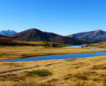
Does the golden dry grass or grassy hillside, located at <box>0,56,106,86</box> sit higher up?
the golden dry grass

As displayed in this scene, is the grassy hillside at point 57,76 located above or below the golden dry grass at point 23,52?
below

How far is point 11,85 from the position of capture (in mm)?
23641

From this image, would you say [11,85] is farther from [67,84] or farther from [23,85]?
[67,84]

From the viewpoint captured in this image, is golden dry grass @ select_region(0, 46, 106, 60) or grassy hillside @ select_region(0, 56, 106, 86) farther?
golden dry grass @ select_region(0, 46, 106, 60)

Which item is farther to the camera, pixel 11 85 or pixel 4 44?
pixel 4 44

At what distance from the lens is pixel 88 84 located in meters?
23.6

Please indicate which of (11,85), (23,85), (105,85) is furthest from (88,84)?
(11,85)

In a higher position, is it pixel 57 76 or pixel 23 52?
pixel 23 52

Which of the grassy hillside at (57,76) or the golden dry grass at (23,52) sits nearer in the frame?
the grassy hillside at (57,76)

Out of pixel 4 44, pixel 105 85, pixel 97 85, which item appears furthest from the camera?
pixel 4 44

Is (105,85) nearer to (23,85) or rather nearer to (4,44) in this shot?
(23,85)

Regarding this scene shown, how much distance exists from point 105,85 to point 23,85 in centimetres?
952

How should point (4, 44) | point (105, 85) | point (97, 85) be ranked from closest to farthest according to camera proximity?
1. point (105, 85)
2. point (97, 85)
3. point (4, 44)

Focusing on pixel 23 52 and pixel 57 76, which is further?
pixel 23 52
